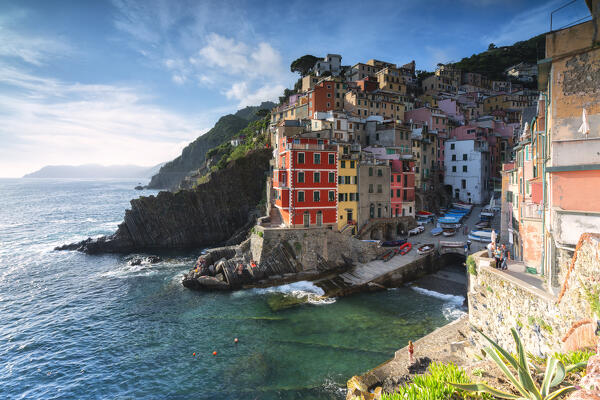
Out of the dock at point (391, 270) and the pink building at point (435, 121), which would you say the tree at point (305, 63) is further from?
the dock at point (391, 270)

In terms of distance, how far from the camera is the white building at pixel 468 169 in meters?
58.1

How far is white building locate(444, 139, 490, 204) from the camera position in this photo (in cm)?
5812

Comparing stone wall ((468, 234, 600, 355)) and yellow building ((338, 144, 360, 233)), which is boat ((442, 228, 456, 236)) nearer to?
yellow building ((338, 144, 360, 233))

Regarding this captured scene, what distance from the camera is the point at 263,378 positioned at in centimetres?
1892

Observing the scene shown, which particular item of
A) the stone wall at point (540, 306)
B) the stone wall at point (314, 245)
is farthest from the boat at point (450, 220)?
the stone wall at point (540, 306)

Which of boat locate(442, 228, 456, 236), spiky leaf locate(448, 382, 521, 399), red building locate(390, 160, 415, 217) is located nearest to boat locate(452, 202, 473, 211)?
red building locate(390, 160, 415, 217)

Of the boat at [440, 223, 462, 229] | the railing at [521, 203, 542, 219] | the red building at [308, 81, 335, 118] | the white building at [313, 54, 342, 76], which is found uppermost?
the white building at [313, 54, 342, 76]

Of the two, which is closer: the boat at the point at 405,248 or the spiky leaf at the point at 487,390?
the spiky leaf at the point at 487,390

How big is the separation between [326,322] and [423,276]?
670 inches

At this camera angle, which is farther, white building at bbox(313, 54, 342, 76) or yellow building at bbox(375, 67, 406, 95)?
white building at bbox(313, 54, 342, 76)

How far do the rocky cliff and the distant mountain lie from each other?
268 ft

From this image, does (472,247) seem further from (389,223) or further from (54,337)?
(54,337)

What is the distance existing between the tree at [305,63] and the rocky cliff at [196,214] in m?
49.4

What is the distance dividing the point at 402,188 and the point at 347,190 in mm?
11285
